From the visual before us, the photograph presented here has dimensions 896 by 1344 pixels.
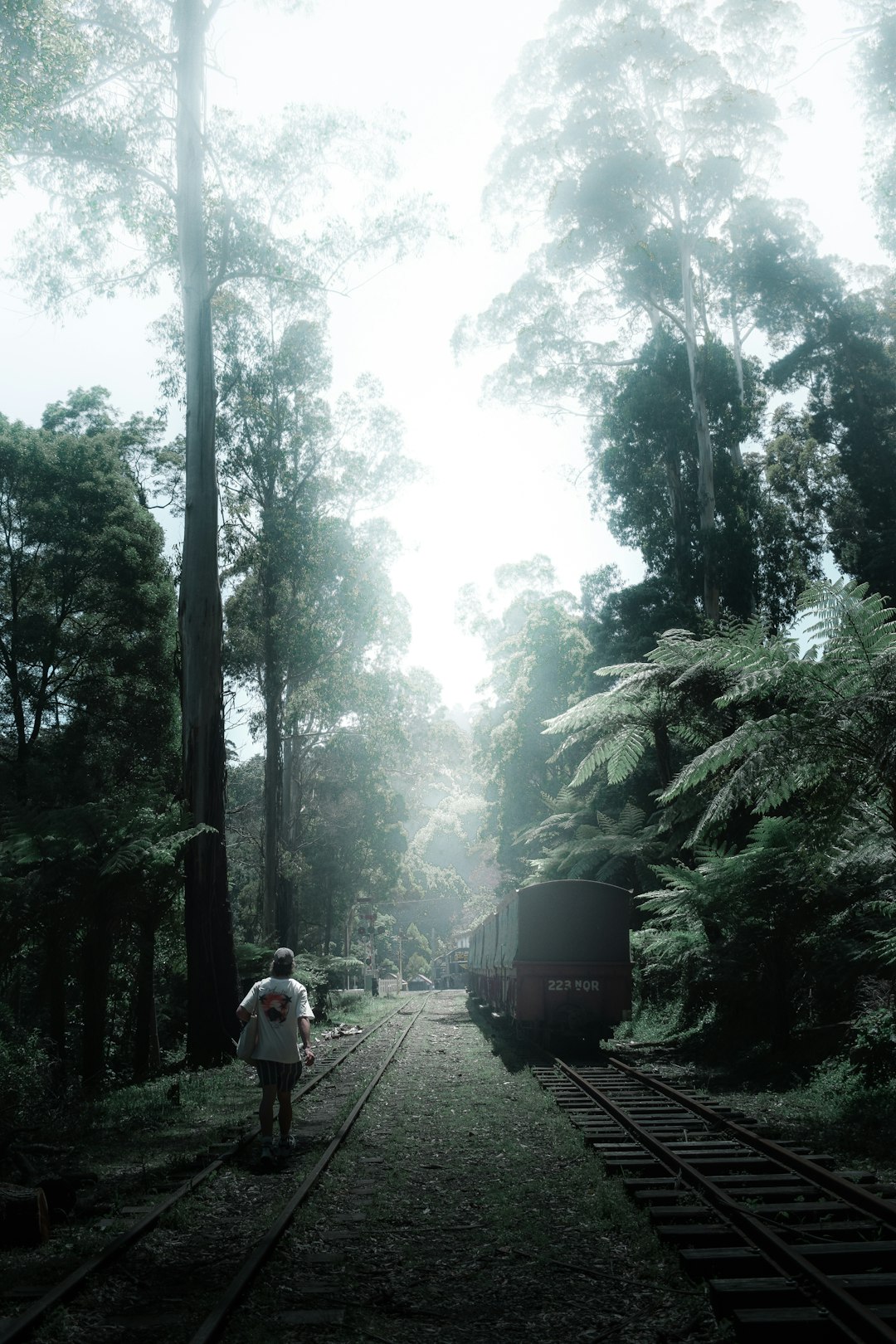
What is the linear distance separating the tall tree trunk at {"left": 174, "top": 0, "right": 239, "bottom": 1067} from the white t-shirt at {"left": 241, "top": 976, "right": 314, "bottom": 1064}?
5226 mm

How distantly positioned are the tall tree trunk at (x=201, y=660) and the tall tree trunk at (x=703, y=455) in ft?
38.9

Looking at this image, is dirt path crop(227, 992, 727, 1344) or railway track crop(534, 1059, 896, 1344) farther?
dirt path crop(227, 992, 727, 1344)

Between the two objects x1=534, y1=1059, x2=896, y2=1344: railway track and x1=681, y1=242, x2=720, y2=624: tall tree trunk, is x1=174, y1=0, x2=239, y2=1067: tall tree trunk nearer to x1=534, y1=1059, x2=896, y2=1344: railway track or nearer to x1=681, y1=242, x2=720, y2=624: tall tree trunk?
x1=534, y1=1059, x2=896, y2=1344: railway track

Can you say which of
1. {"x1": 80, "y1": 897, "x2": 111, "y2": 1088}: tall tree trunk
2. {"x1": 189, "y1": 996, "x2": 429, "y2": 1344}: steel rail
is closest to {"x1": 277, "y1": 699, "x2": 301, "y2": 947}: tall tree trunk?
{"x1": 80, "y1": 897, "x2": 111, "y2": 1088}: tall tree trunk

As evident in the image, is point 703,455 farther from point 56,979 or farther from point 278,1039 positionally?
point 278,1039

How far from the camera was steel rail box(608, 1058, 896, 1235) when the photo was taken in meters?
5.18

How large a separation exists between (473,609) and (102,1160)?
119 ft

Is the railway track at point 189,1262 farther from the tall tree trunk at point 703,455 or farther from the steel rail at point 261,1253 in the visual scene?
the tall tree trunk at point 703,455

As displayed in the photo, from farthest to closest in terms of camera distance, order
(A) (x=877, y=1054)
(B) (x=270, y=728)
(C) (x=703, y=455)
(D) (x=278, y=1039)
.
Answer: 1. (C) (x=703, y=455)
2. (B) (x=270, y=728)
3. (A) (x=877, y=1054)
4. (D) (x=278, y=1039)

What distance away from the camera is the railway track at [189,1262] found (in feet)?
13.2

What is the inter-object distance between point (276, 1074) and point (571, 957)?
27.8ft

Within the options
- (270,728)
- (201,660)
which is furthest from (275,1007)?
(270,728)

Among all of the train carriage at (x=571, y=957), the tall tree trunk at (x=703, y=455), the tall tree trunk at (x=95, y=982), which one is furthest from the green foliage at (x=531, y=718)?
the tall tree trunk at (x=95, y=982)

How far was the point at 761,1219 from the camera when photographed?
5254mm
